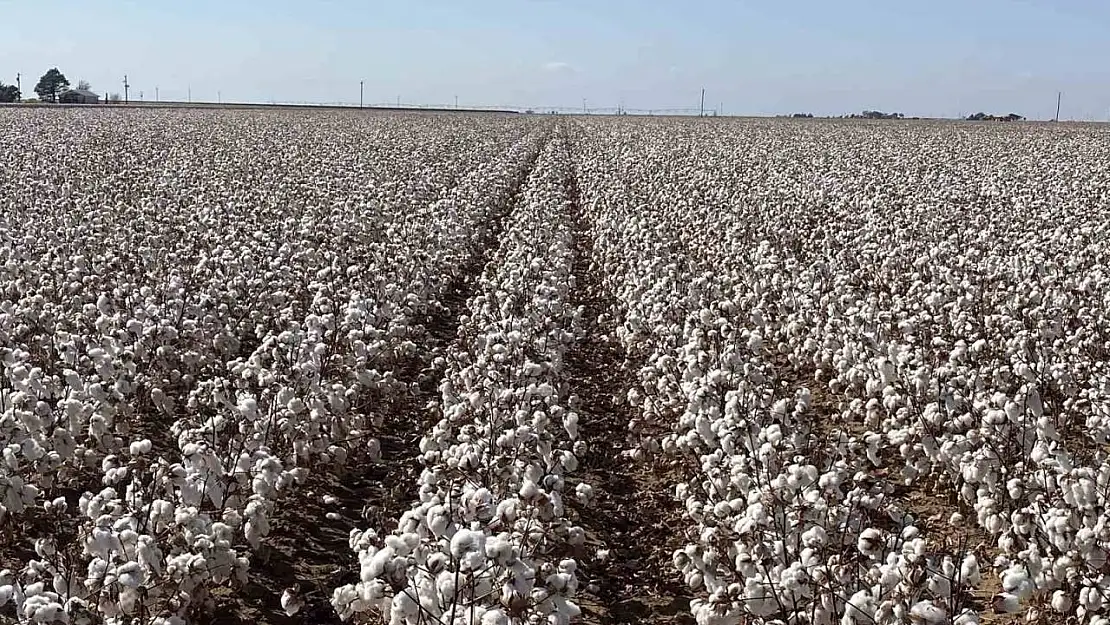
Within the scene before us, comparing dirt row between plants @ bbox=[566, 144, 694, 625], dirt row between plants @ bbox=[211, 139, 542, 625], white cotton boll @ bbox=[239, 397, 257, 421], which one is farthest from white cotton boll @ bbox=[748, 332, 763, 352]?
white cotton boll @ bbox=[239, 397, 257, 421]

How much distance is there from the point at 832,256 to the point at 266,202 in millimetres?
10757

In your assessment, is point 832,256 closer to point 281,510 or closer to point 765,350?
point 765,350

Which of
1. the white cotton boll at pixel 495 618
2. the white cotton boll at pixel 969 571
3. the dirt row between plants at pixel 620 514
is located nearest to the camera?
the white cotton boll at pixel 495 618

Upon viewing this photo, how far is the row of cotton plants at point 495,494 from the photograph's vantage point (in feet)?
14.9

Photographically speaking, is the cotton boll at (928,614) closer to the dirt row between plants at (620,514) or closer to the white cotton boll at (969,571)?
the white cotton boll at (969,571)

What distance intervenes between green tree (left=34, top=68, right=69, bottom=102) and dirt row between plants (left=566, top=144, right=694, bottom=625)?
6000 inches

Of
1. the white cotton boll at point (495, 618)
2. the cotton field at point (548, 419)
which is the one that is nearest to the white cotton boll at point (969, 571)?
the cotton field at point (548, 419)

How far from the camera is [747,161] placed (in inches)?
1302

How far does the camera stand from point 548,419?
24.9 feet

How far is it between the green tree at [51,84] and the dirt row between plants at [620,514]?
500ft

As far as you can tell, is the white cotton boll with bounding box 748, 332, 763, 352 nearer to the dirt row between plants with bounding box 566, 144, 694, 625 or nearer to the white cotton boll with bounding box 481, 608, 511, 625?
the dirt row between plants with bounding box 566, 144, 694, 625

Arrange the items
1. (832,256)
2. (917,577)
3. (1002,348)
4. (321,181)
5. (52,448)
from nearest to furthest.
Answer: (917,577) → (52,448) → (1002,348) → (832,256) → (321,181)

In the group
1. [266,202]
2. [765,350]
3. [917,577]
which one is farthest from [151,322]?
[266,202]

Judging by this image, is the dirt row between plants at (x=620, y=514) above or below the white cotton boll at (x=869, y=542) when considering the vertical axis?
below
